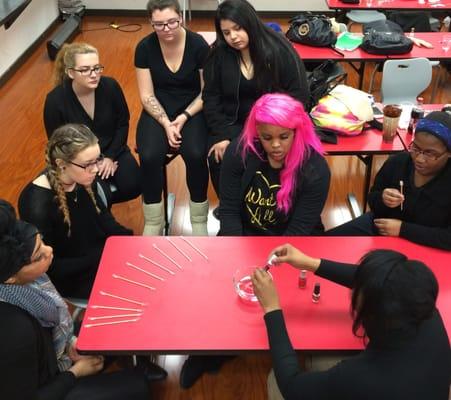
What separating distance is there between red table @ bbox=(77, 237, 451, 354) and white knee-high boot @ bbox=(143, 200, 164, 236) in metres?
0.99

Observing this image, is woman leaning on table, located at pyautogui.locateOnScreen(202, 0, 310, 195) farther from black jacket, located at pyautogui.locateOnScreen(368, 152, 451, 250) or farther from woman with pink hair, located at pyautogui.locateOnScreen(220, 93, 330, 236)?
black jacket, located at pyautogui.locateOnScreen(368, 152, 451, 250)

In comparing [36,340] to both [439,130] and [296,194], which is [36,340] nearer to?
[296,194]

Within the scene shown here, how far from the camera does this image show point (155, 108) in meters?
3.13

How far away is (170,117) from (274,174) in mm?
1134

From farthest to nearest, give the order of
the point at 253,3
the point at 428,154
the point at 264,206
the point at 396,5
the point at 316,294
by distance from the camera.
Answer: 1. the point at 253,3
2. the point at 396,5
3. the point at 264,206
4. the point at 428,154
5. the point at 316,294

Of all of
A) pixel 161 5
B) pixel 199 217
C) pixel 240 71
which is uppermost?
pixel 161 5

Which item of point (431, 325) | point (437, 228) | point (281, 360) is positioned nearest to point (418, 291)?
point (431, 325)

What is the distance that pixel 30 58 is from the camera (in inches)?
232

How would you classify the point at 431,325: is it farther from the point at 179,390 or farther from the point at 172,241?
the point at 179,390

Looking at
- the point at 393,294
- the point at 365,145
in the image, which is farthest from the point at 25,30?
the point at 393,294

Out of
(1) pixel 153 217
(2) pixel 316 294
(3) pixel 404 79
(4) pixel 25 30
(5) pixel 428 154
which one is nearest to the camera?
(2) pixel 316 294

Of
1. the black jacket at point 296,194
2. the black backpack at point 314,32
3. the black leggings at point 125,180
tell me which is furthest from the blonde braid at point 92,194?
the black backpack at point 314,32

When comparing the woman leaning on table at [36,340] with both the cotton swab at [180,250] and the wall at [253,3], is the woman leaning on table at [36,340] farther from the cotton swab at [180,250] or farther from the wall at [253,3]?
the wall at [253,3]

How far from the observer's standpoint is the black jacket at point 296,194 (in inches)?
89.9
